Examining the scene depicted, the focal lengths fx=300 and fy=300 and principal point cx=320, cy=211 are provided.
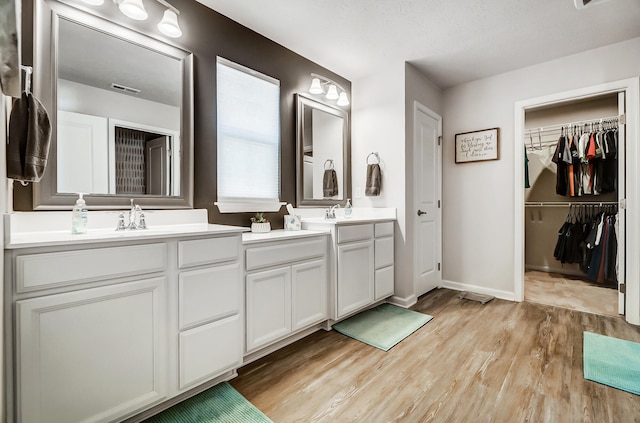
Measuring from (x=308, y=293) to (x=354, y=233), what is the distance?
0.66m

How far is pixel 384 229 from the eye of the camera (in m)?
2.89

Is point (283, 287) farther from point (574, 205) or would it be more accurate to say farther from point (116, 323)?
point (574, 205)

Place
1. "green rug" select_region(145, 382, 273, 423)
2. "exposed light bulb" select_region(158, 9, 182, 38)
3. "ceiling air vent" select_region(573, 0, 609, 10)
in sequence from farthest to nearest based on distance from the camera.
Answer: "ceiling air vent" select_region(573, 0, 609, 10) < "exposed light bulb" select_region(158, 9, 182, 38) < "green rug" select_region(145, 382, 273, 423)

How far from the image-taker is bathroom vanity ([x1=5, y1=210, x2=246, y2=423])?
1.11m

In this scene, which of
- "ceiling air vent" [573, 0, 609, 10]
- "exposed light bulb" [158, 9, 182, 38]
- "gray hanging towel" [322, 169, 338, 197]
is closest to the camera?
"exposed light bulb" [158, 9, 182, 38]

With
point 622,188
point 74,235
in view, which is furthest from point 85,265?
point 622,188

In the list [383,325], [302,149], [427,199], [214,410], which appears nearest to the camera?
[214,410]

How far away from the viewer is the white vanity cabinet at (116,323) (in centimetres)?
111

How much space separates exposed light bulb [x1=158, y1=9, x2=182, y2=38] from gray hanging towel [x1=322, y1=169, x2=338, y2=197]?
66.7 inches

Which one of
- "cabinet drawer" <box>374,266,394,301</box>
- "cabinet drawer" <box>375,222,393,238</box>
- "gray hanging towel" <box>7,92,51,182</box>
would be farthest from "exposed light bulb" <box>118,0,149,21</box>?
"cabinet drawer" <box>374,266,394,301</box>

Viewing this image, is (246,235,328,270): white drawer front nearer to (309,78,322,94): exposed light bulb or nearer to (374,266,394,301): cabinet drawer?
(374,266,394,301): cabinet drawer

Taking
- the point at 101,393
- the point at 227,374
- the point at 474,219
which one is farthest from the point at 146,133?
the point at 474,219

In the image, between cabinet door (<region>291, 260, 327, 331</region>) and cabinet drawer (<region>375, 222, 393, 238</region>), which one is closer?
cabinet door (<region>291, 260, 327, 331</region>)

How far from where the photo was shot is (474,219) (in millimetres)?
3439
